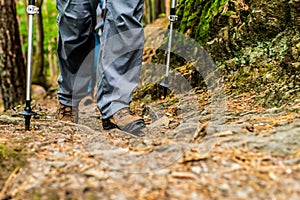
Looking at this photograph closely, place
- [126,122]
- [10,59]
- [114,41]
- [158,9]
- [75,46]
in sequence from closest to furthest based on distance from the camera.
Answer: [126,122] < [114,41] < [75,46] < [10,59] < [158,9]

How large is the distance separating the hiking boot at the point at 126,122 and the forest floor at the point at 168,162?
7 cm

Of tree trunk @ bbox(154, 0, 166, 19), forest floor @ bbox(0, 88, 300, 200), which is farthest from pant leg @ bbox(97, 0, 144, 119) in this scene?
tree trunk @ bbox(154, 0, 166, 19)

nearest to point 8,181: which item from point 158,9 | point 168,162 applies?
point 168,162

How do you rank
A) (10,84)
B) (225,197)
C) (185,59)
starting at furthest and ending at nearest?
(10,84) → (185,59) → (225,197)

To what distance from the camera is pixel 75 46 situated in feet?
9.70

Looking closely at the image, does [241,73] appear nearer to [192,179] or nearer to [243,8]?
[243,8]

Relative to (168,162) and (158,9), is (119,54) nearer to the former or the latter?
(168,162)

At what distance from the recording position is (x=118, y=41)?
2600 mm

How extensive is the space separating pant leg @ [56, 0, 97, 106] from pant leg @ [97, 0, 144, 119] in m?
0.29

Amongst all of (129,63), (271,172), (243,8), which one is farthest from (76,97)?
(271,172)

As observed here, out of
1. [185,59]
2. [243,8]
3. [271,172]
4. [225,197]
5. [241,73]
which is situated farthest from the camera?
[185,59]

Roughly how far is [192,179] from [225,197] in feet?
0.58

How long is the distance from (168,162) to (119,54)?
107 centimetres

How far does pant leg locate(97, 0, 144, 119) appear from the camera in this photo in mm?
2562
